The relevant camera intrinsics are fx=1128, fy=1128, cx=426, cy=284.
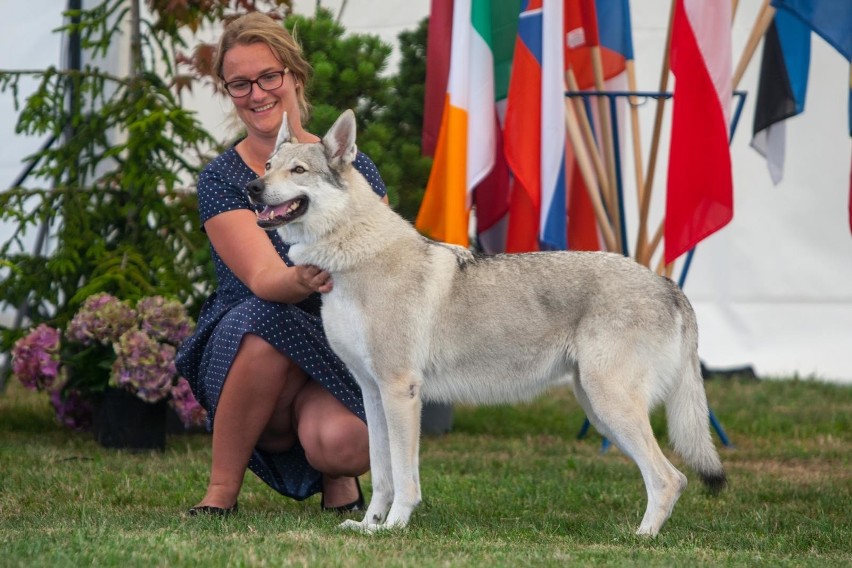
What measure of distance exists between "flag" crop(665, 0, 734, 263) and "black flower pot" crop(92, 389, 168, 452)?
2470 millimetres

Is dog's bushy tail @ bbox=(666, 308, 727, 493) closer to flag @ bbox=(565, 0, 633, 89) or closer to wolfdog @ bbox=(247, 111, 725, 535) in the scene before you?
wolfdog @ bbox=(247, 111, 725, 535)

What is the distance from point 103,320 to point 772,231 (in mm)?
4271

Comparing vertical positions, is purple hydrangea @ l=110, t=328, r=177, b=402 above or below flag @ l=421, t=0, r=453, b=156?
below

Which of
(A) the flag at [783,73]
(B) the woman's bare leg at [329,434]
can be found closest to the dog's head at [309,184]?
(B) the woman's bare leg at [329,434]

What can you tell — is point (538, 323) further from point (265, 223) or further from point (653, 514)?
point (265, 223)

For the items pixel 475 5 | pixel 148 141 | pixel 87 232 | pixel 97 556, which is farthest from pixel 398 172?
pixel 97 556

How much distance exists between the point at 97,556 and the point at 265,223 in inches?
39.5

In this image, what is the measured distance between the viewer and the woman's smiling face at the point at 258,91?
3725 mm

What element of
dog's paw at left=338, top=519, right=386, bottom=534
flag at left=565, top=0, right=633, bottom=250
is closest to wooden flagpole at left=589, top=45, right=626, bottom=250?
flag at left=565, top=0, right=633, bottom=250

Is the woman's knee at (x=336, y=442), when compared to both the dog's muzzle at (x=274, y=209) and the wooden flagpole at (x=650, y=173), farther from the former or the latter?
the wooden flagpole at (x=650, y=173)

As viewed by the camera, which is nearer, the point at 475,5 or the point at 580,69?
the point at 475,5

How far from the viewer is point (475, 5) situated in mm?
5410

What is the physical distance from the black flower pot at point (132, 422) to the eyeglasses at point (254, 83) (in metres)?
1.99

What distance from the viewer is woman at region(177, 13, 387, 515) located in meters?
3.60
